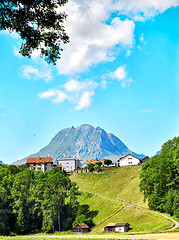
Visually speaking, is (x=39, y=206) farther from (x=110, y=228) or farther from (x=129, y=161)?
(x=129, y=161)

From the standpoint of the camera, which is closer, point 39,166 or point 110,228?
point 110,228

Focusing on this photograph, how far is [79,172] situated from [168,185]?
251ft

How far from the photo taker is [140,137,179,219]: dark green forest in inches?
2379

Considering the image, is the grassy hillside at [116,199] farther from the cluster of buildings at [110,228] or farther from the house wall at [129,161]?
the house wall at [129,161]

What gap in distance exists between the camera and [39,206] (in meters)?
81.2

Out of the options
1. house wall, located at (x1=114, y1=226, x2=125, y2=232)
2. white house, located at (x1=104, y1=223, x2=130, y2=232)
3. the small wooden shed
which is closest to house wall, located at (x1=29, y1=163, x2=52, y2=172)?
the small wooden shed

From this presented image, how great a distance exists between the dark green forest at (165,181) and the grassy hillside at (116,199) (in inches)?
150

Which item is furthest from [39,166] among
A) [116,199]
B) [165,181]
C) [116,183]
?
[165,181]

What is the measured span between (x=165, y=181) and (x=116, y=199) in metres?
28.5

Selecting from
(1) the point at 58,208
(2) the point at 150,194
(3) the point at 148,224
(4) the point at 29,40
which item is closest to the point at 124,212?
(2) the point at 150,194

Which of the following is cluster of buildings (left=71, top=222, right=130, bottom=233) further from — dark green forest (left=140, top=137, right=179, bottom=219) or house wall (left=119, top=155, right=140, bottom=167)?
house wall (left=119, top=155, right=140, bottom=167)

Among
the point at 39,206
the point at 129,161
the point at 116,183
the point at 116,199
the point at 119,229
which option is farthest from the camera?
the point at 129,161

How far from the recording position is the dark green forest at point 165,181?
198ft

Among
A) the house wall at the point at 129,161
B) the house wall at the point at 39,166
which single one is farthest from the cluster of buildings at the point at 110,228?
the house wall at the point at 129,161
